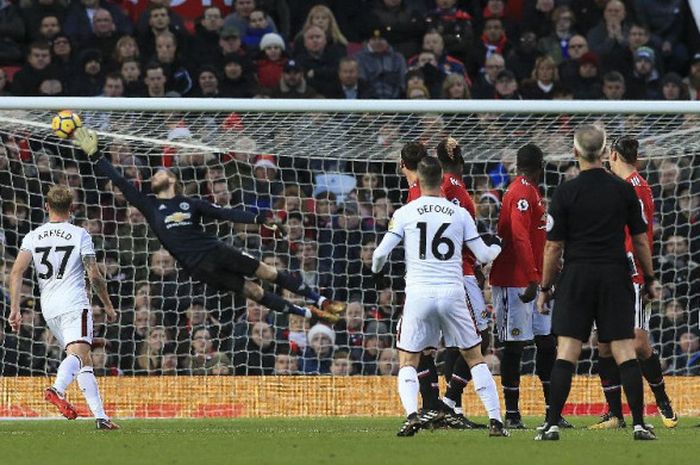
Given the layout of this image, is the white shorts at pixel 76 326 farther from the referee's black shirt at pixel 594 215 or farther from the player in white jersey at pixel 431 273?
the referee's black shirt at pixel 594 215

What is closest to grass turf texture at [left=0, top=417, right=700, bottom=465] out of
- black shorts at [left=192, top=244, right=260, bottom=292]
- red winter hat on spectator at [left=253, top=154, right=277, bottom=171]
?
black shorts at [left=192, top=244, right=260, bottom=292]

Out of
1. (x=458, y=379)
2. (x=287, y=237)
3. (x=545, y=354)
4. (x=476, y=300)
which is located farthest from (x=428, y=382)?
(x=287, y=237)

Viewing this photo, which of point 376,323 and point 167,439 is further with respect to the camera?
point 376,323

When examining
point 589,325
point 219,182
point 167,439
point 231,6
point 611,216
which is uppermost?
point 231,6

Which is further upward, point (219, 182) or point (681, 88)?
point (681, 88)

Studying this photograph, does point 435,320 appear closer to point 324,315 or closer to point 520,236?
point 520,236

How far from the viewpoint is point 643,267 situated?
34.7 ft

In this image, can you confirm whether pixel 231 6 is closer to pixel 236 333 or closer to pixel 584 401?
pixel 236 333

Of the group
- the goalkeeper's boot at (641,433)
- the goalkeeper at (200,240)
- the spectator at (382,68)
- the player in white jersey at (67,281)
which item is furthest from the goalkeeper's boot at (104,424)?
the spectator at (382,68)

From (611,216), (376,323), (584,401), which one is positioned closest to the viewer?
(611,216)

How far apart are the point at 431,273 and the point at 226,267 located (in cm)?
378

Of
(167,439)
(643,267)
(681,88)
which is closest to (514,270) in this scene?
(643,267)

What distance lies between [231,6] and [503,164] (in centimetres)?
515

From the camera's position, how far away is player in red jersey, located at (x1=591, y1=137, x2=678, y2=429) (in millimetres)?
12164
